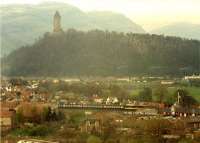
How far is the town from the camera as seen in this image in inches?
316

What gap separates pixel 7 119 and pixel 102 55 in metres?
8.12

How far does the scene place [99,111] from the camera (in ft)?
31.6

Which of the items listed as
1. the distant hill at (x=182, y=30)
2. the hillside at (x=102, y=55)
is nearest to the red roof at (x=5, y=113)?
the distant hill at (x=182, y=30)

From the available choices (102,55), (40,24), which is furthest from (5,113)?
(40,24)

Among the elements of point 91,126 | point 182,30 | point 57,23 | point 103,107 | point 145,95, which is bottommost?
point 91,126

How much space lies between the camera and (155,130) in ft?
26.5

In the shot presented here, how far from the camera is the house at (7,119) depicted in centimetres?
846

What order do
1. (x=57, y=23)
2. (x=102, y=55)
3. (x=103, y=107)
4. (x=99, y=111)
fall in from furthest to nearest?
(x=57, y=23) → (x=102, y=55) → (x=103, y=107) → (x=99, y=111)

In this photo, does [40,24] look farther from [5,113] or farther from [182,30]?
[5,113]

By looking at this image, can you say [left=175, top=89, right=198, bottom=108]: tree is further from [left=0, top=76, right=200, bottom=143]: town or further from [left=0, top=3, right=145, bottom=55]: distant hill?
[left=0, top=3, right=145, bottom=55]: distant hill

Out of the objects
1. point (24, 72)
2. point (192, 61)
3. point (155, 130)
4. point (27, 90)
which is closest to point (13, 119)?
point (155, 130)

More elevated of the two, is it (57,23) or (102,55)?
(57,23)

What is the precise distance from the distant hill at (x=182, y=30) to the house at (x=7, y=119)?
13.7 ft

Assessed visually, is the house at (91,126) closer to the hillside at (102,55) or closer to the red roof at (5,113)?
the red roof at (5,113)
